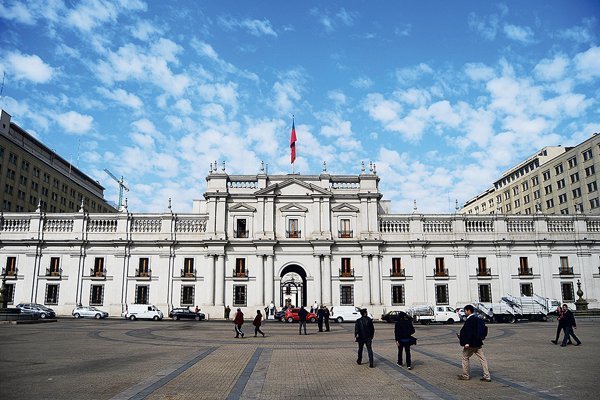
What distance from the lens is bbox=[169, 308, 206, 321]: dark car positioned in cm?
5091

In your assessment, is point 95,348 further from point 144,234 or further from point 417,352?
point 144,234

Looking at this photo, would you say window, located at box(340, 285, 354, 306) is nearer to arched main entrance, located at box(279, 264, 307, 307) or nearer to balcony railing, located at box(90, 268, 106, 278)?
arched main entrance, located at box(279, 264, 307, 307)

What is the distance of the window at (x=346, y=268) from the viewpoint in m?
55.8

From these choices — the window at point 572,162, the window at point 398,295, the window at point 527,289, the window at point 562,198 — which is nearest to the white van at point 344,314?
the window at point 398,295

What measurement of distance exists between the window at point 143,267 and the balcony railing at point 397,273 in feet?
94.8

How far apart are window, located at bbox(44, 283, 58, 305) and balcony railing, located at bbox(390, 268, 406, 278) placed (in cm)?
3933

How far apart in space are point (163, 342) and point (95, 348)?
4170 millimetres

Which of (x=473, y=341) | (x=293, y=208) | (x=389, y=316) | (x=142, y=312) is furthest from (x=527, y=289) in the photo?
(x=473, y=341)

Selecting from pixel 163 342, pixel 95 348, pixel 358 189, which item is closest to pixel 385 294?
pixel 358 189

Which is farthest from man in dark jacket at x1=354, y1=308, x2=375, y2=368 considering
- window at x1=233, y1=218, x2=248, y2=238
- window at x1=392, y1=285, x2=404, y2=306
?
window at x1=233, y1=218, x2=248, y2=238

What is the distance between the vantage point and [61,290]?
2170 inches

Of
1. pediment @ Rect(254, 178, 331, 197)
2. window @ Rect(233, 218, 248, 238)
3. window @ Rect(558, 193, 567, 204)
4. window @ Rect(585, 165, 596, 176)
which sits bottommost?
window @ Rect(233, 218, 248, 238)

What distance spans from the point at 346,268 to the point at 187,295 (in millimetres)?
18929

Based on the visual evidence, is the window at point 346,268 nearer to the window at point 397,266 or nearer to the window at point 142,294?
the window at point 397,266
